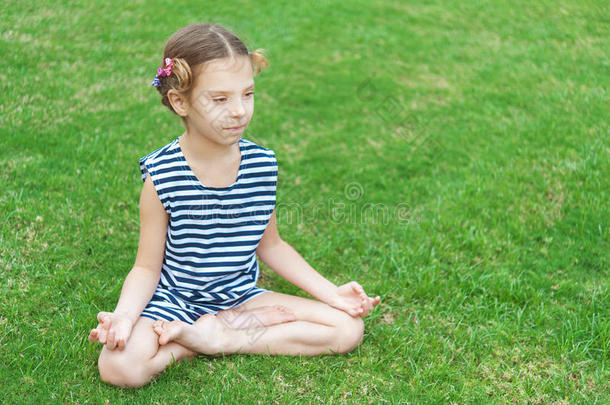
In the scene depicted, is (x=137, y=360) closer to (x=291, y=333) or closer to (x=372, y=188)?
(x=291, y=333)

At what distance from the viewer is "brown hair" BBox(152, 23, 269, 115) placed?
263cm

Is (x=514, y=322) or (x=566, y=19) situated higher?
(x=566, y=19)

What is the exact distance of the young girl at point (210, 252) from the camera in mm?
2656

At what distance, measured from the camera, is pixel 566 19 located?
677 centimetres

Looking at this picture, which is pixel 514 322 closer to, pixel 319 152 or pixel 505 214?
pixel 505 214

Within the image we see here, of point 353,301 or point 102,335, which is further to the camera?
point 353,301

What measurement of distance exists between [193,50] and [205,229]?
83 centimetres

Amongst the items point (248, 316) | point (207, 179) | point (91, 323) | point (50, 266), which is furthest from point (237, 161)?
point (50, 266)

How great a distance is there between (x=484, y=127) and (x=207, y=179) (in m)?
3.06

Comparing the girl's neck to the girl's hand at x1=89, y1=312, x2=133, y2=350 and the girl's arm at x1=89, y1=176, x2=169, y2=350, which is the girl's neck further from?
the girl's hand at x1=89, y1=312, x2=133, y2=350

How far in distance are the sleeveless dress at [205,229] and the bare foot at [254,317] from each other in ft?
0.17

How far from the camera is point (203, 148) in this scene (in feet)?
9.39

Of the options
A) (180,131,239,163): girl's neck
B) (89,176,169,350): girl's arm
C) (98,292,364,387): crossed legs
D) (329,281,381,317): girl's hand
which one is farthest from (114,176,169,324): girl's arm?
(329,281,381,317): girl's hand

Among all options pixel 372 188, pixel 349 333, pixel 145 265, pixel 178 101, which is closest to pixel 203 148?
pixel 178 101
